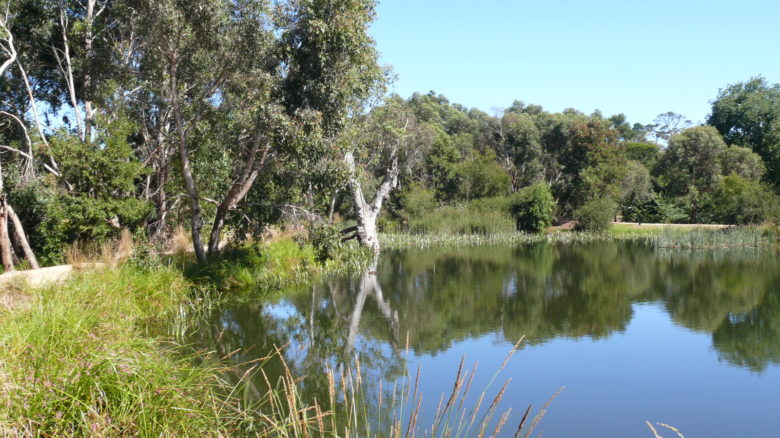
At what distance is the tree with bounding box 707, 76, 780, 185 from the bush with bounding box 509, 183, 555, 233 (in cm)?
1500

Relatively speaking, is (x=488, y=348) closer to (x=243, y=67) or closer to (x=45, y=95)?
(x=243, y=67)

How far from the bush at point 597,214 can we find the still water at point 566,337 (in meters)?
13.1

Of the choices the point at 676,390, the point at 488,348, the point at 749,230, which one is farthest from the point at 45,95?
the point at 749,230

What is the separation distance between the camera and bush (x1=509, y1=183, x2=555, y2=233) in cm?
3066

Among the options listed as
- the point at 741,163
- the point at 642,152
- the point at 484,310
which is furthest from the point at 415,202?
the point at 642,152

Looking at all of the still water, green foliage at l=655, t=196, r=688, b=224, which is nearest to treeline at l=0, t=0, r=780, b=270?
the still water

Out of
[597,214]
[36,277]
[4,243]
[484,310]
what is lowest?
[484,310]

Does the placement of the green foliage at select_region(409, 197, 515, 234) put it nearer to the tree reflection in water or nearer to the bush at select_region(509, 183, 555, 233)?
the bush at select_region(509, 183, 555, 233)

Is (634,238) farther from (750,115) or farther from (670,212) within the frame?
(750,115)

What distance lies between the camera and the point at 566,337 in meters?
9.49

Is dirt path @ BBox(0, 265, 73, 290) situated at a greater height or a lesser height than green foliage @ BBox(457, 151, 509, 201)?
lesser

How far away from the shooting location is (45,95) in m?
17.2

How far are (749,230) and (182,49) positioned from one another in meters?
23.0

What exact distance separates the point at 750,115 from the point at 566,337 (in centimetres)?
3909
